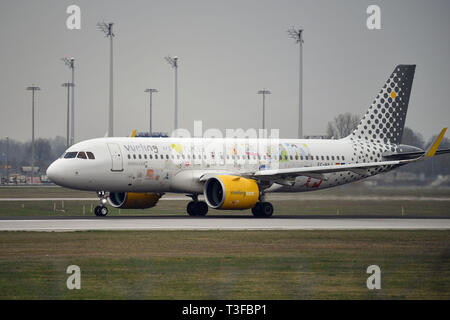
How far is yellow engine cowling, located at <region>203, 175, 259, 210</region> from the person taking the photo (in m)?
42.3

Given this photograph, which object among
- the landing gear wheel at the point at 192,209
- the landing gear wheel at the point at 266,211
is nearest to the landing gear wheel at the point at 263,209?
the landing gear wheel at the point at 266,211

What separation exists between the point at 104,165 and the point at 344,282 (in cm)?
2501

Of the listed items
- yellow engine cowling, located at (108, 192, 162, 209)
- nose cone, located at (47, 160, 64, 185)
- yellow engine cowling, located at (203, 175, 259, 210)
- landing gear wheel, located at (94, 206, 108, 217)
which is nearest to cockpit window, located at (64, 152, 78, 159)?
nose cone, located at (47, 160, 64, 185)

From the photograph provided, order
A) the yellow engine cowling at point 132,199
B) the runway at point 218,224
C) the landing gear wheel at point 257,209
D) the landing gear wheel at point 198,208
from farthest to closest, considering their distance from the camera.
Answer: the landing gear wheel at point 198,208 < the yellow engine cowling at point 132,199 < the landing gear wheel at point 257,209 < the runway at point 218,224

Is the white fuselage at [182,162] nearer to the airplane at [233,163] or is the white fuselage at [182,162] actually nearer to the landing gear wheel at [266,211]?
the airplane at [233,163]

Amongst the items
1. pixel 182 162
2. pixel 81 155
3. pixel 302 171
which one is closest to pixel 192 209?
pixel 182 162

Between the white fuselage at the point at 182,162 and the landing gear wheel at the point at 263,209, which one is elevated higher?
the white fuselage at the point at 182,162

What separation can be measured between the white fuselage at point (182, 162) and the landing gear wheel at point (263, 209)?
1140 mm

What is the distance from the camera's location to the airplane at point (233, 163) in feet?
141

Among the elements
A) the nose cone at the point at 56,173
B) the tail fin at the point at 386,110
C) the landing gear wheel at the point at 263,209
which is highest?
the tail fin at the point at 386,110

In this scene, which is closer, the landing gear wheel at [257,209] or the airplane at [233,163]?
the airplane at [233,163]

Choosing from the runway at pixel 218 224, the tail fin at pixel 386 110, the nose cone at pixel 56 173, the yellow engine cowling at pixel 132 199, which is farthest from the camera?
the tail fin at pixel 386 110
